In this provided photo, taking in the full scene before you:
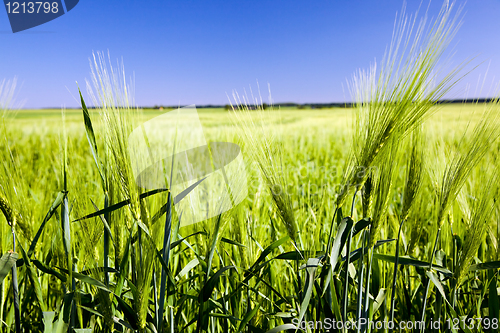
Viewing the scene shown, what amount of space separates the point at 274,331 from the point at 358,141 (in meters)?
0.52

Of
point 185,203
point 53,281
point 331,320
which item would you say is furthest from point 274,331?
point 53,281

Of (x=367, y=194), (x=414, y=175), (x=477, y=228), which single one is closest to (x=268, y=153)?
(x=367, y=194)

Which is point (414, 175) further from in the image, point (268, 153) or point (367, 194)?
point (268, 153)

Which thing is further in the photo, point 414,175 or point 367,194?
point 414,175

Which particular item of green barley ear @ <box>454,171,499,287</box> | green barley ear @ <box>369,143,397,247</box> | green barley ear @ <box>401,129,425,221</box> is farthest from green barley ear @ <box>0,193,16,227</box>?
green barley ear @ <box>454,171,499,287</box>

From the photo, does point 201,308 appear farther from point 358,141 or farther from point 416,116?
point 416,116

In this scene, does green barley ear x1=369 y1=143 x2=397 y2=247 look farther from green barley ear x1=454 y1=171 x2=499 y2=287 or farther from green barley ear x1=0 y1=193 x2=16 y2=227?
green barley ear x1=0 y1=193 x2=16 y2=227

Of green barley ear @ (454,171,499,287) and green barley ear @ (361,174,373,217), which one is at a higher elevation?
green barley ear @ (361,174,373,217)

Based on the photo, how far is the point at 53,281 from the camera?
1.04 metres

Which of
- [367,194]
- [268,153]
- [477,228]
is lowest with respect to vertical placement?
[477,228]

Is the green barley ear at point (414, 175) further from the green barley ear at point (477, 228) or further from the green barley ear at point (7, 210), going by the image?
the green barley ear at point (7, 210)

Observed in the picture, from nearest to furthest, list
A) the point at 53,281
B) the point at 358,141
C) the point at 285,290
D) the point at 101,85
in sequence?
the point at 101,85, the point at 358,141, the point at 53,281, the point at 285,290

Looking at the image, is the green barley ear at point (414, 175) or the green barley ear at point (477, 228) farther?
the green barley ear at point (414, 175)

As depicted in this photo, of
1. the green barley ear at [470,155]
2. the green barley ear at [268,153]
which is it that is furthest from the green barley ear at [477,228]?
the green barley ear at [268,153]
